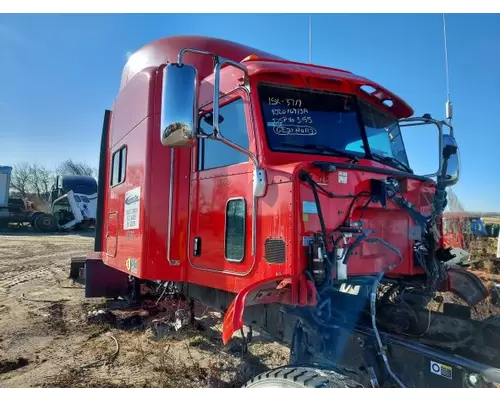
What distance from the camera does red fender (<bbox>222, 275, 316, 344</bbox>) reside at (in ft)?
8.29

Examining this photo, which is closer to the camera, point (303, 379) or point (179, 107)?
point (303, 379)

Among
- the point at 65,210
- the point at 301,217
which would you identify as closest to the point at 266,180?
the point at 301,217

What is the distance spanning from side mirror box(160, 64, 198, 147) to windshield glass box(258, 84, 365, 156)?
0.67 m

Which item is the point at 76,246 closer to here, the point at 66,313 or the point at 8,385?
the point at 66,313

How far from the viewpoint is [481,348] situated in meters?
3.23

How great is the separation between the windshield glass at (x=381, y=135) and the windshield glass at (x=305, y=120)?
0.53 feet

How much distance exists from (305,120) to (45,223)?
81.8 feet

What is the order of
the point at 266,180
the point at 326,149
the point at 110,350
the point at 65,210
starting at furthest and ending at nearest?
the point at 65,210 < the point at 110,350 < the point at 326,149 < the point at 266,180

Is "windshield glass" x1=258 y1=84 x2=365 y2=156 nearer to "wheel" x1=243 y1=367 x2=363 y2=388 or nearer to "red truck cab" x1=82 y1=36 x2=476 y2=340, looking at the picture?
"red truck cab" x1=82 y1=36 x2=476 y2=340

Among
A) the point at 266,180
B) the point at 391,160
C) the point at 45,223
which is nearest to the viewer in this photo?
the point at 266,180

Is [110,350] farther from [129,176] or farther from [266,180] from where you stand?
[266,180]

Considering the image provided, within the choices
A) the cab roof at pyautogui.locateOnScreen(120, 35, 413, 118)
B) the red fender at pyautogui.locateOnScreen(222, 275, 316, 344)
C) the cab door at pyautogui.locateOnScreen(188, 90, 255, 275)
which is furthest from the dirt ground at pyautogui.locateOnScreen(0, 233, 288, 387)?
the cab roof at pyautogui.locateOnScreen(120, 35, 413, 118)

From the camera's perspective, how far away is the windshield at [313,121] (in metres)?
3.29

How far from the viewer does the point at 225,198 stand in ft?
11.5
